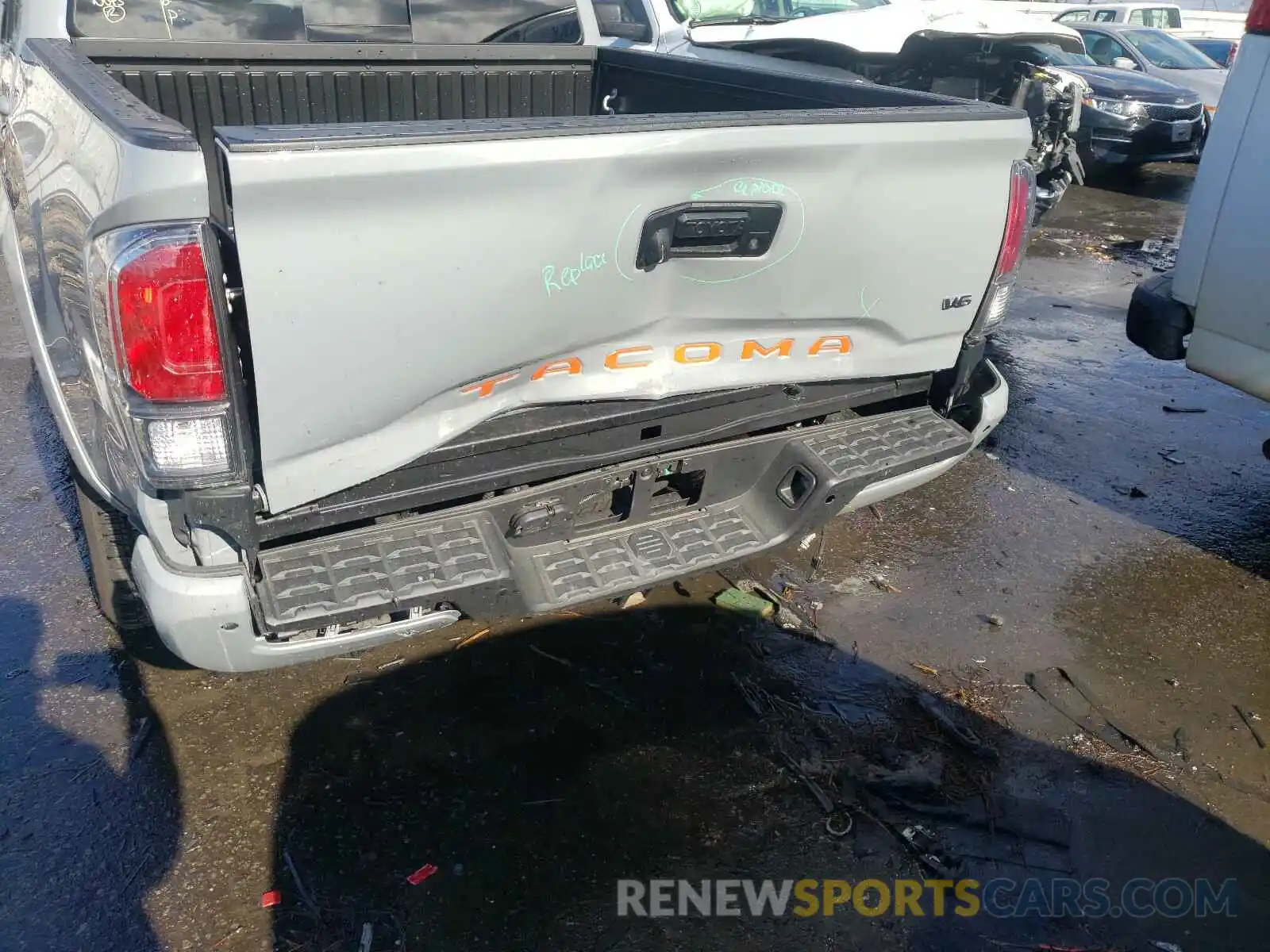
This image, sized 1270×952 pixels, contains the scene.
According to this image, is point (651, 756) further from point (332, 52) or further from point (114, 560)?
point (332, 52)

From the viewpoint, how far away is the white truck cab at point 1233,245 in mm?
3664

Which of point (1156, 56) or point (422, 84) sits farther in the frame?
point (1156, 56)

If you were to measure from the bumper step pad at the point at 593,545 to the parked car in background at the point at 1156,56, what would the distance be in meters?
11.5

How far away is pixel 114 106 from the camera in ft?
7.19

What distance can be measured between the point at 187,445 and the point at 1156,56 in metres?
14.3

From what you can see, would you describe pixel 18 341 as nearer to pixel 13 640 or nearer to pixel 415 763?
pixel 13 640

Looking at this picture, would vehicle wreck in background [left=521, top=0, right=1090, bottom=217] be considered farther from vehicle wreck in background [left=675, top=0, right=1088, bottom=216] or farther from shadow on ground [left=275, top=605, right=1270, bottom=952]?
shadow on ground [left=275, top=605, right=1270, bottom=952]

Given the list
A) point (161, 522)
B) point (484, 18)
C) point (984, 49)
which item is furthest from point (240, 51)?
point (984, 49)

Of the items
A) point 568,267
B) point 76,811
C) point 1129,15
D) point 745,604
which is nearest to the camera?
point 568,267

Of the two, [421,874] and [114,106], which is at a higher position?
[114,106]

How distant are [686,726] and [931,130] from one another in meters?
1.86

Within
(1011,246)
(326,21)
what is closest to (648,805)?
(1011,246)

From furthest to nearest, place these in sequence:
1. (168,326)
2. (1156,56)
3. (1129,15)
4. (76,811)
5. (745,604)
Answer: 1. (1129,15)
2. (1156,56)
3. (745,604)
4. (76,811)
5. (168,326)

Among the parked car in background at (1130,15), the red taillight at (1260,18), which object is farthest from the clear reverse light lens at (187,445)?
the parked car in background at (1130,15)
